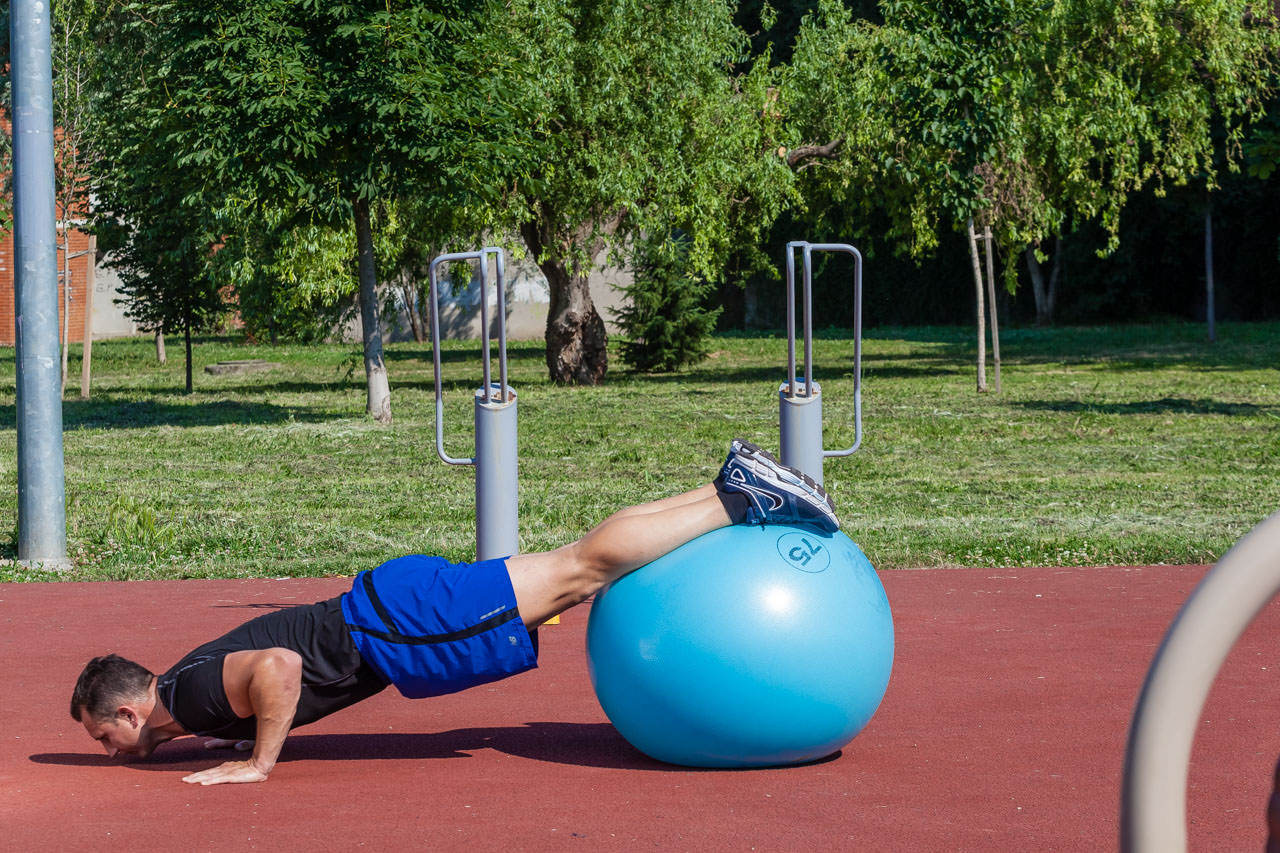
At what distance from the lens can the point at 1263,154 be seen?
16.9 metres

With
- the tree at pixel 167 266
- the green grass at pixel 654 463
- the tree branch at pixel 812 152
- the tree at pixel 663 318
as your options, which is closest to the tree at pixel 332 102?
the green grass at pixel 654 463

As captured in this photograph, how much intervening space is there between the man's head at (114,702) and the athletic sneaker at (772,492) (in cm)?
218

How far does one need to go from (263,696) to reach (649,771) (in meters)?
1.35

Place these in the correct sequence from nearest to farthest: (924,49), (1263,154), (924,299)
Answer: (1263,154) < (924,49) < (924,299)

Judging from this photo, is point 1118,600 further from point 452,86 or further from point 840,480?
point 452,86

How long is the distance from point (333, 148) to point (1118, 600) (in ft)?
43.5

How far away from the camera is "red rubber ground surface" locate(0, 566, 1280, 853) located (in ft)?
14.4

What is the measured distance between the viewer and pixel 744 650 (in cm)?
479

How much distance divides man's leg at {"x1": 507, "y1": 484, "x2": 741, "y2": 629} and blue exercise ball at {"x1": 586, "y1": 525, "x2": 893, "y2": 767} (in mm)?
44

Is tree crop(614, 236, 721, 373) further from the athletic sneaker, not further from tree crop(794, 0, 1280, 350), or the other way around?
the athletic sneaker

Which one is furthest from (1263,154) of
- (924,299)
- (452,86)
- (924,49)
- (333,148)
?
(924,299)

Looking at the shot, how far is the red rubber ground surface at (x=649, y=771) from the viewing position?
173 inches

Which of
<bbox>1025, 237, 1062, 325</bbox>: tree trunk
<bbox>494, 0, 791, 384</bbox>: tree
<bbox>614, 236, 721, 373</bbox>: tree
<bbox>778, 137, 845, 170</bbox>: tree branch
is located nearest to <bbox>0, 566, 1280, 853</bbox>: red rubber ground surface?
<bbox>494, 0, 791, 384</bbox>: tree

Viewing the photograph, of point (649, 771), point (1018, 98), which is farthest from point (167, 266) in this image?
point (649, 771)
